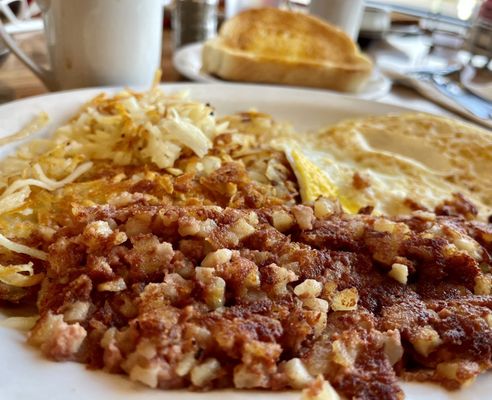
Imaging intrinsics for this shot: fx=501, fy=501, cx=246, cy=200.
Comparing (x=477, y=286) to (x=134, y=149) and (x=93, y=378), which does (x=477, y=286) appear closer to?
(x=93, y=378)

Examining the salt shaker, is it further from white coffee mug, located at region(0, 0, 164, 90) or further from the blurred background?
white coffee mug, located at region(0, 0, 164, 90)

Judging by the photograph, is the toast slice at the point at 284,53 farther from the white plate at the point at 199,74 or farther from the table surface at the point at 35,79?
the table surface at the point at 35,79

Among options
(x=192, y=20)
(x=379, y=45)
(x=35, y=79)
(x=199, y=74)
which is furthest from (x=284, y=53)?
(x=379, y=45)

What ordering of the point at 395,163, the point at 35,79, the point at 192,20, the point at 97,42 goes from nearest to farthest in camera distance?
the point at 395,163 → the point at 97,42 → the point at 35,79 → the point at 192,20

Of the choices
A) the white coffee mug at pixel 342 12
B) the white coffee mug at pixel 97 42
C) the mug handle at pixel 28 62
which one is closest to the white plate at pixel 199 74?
Answer: the white coffee mug at pixel 97 42

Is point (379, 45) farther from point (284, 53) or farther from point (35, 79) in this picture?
point (35, 79)

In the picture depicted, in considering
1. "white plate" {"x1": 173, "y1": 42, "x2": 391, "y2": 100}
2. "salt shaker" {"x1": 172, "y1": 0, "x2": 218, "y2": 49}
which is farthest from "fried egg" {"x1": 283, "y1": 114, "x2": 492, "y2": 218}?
"salt shaker" {"x1": 172, "y1": 0, "x2": 218, "y2": 49}
